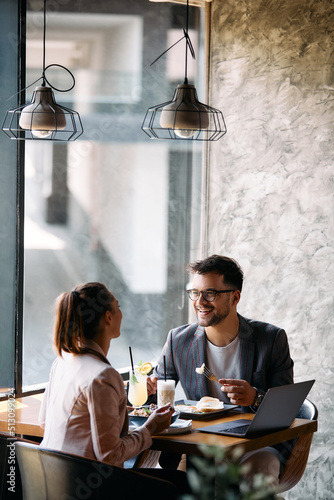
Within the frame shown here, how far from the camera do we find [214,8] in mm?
4316

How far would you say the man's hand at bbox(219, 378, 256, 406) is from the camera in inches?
103

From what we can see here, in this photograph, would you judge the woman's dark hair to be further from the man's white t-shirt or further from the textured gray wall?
the textured gray wall

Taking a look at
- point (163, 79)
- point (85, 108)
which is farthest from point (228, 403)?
point (163, 79)

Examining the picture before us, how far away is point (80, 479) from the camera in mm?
2006

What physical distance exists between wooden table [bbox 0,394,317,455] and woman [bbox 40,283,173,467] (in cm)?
7

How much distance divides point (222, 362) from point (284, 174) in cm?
146

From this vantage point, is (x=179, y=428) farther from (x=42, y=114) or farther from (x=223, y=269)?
(x=42, y=114)

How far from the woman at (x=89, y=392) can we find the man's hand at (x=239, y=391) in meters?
0.34

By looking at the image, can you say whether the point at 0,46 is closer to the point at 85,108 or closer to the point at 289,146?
the point at 85,108

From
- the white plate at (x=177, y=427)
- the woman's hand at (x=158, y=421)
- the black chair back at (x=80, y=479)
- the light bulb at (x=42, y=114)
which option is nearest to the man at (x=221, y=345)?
the white plate at (x=177, y=427)

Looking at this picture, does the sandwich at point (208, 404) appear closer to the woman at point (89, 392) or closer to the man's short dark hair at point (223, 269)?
the woman at point (89, 392)

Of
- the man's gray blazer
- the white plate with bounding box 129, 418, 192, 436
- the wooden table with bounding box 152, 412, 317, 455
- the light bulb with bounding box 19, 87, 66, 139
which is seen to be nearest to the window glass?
the light bulb with bounding box 19, 87, 66, 139

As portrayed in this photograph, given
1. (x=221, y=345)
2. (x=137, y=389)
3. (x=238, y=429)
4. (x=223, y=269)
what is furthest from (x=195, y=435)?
(x=223, y=269)

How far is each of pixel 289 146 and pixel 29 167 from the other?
1507 millimetres
